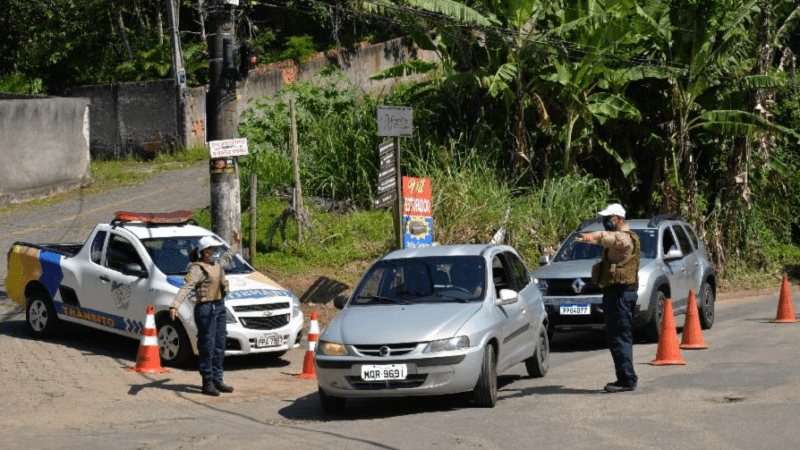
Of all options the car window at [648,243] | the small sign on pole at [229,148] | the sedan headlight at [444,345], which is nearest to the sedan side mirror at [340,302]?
the sedan headlight at [444,345]

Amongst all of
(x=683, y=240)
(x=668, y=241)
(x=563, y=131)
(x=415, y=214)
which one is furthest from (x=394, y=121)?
(x=563, y=131)

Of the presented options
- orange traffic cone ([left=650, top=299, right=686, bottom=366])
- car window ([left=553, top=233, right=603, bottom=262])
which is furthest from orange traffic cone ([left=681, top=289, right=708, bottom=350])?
car window ([left=553, top=233, right=603, bottom=262])

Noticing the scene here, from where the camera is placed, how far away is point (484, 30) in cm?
2511

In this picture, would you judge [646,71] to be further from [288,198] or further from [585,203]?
[288,198]

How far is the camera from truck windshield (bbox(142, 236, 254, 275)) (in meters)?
15.8

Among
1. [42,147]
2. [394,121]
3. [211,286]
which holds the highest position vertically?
[394,121]

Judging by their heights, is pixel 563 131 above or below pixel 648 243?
above

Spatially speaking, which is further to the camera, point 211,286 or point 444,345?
point 211,286

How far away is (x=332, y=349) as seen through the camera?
11414mm

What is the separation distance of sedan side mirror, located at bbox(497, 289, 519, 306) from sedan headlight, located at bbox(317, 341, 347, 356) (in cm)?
179

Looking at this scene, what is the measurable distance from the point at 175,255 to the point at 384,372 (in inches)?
225

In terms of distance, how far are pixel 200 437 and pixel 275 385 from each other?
3682 millimetres

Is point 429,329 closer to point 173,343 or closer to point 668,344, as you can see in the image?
point 668,344

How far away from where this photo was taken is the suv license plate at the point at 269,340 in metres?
14.9
